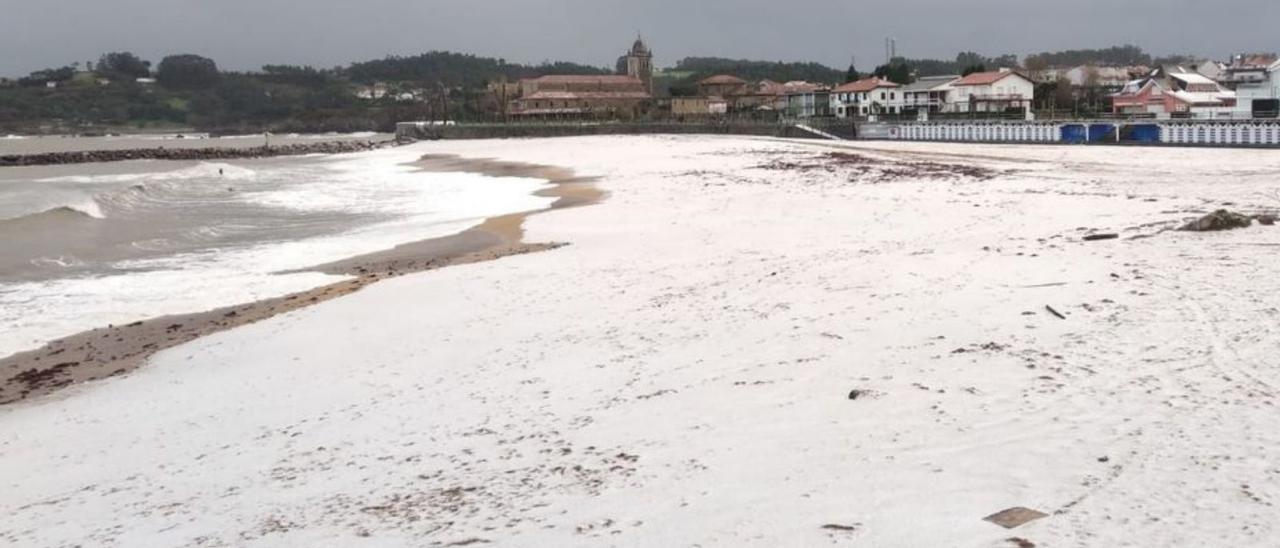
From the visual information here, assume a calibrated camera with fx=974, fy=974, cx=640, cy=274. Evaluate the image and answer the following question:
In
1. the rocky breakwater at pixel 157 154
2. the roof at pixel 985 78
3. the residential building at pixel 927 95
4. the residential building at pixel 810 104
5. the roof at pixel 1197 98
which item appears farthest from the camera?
the residential building at pixel 810 104

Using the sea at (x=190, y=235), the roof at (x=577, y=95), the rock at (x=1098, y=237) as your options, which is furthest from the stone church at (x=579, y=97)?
the rock at (x=1098, y=237)

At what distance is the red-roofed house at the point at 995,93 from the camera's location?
80.7m

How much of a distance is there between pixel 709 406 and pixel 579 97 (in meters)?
124

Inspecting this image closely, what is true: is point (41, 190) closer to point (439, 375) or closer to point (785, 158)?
point (785, 158)

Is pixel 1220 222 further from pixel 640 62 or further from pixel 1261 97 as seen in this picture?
pixel 640 62

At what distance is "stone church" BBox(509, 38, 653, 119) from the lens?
123581mm

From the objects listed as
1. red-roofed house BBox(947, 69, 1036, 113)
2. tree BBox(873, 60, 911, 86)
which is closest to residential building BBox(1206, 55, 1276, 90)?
red-roofed house BBox(947, 69, 1036, 113)

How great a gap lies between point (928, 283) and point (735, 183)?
1857cm

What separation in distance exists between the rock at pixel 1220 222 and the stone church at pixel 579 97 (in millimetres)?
108090

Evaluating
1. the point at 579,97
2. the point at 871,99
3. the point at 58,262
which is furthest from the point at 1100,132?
the point at 579,97

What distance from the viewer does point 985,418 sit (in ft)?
17.0

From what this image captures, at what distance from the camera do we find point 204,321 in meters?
11.5

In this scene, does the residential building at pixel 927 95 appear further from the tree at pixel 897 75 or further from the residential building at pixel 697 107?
the residential building at pixel 697 107

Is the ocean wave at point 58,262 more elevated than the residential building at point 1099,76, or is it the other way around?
the residential building at point 1099,76
